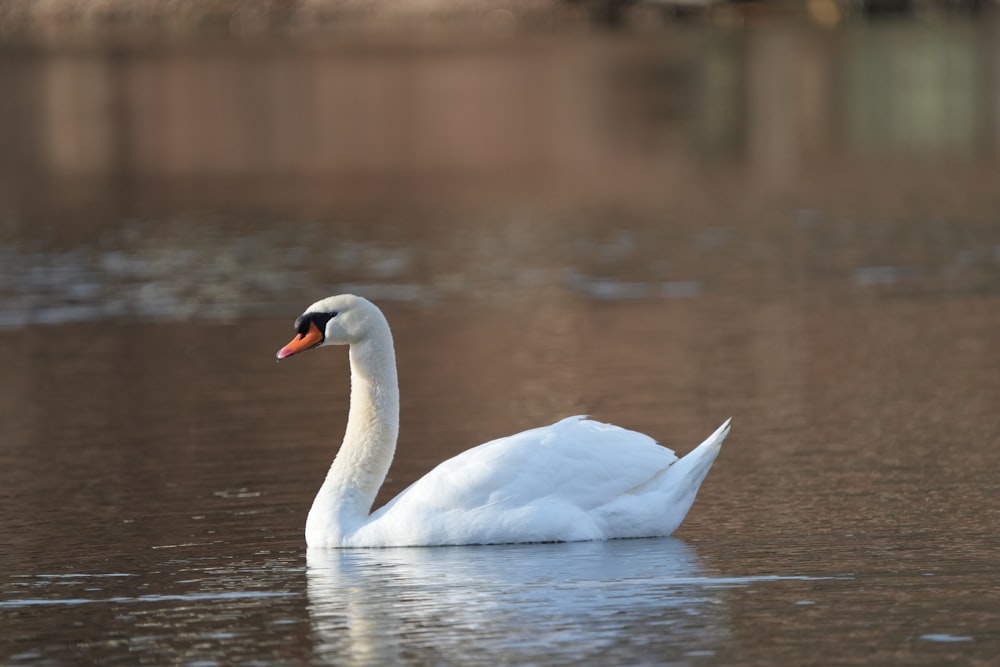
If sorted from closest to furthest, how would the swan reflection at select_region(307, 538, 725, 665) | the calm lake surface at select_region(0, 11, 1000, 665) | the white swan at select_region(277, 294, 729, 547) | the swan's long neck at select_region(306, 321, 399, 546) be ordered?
the swan reflection at select_region(307, 538, 725, 665), the calm lake surface at select_region(0, 11, 1000, 665), the white swan at select_region(277, 294, 729, 547), the swan's long neck at select_region(306, 321, 399, 546)

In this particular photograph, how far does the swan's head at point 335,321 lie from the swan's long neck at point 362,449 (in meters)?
0.09

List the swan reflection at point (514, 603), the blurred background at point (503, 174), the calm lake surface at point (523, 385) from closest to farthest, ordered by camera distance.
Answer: the swan reflection at point (514, 603) < the calm lake surface at point (523, 385) < the blurred background at point (503, 174)

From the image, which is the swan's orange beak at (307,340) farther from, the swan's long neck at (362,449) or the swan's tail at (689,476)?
the swan's tail at (689,476)

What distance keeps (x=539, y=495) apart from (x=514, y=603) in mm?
1276

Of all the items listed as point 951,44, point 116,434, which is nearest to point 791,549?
point 116,434

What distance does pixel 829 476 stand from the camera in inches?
442

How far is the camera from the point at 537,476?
981cm

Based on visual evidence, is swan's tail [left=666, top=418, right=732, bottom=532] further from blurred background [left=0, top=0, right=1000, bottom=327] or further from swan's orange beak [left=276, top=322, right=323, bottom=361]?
blurred background [left=0, top=0, right=1000, bottom=327]

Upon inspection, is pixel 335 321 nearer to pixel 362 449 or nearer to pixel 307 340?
pixel 307 340

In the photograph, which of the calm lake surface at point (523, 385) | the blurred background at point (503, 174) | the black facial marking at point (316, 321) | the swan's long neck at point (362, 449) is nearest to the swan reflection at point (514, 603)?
the calm lake surface at point (523, 385)

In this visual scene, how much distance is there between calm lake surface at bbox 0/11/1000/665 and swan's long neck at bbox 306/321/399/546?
0.22 m

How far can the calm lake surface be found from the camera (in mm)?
8414

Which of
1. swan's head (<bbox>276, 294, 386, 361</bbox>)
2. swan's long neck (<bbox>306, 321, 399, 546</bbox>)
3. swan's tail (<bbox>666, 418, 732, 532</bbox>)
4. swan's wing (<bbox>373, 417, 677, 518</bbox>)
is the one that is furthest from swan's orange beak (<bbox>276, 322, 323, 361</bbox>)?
swan's tail (<bbox>666, 418, 732, 532</bbox>)

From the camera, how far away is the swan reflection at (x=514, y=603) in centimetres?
787
